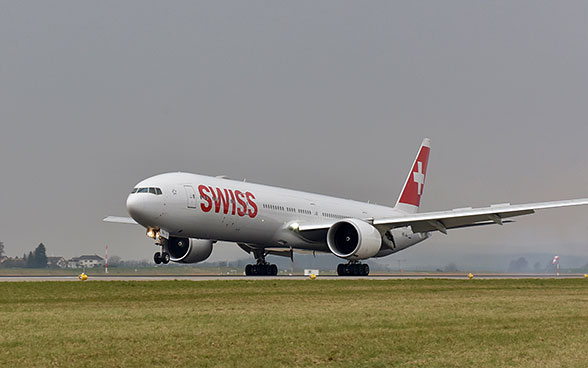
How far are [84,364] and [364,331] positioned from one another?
5.44 meters

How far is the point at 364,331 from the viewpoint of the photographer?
14.2 metres

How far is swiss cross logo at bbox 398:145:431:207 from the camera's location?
181 ft

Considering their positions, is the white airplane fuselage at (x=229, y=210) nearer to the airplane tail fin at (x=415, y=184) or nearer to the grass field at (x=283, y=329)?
the airplane tail fin at (x=415, y=184)

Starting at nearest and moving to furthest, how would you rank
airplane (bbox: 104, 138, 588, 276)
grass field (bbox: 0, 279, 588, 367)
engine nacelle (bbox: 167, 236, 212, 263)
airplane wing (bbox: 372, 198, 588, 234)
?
grass field (bbox: 0, 279, 588, 367) < airplane (bbox: 104, 138, 588, 276) < airplane wing (bbox: 372, 198, 588, 234) < engine nacelle (bbox: 167, 236, 212, 263)

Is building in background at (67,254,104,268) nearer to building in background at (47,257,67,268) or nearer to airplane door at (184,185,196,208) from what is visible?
building in background at (47,257,67,268)

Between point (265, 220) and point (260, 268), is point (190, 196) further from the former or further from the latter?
point (260, 268)

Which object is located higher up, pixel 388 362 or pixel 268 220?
pixel 268 220

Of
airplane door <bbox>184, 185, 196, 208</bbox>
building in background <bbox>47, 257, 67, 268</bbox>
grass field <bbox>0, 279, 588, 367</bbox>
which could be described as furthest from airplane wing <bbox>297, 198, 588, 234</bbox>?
building in background <bbox>47, 257, 67, 268</bbox>

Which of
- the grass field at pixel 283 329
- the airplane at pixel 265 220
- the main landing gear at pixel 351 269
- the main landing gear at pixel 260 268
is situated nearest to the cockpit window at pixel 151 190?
the airplane at pixel 265 220

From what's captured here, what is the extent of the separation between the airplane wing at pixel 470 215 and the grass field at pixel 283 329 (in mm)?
16838

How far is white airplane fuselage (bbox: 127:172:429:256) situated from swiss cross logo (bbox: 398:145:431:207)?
31.3 feet

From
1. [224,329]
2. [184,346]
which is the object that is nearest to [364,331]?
[224,329]

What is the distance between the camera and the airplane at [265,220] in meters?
34.9

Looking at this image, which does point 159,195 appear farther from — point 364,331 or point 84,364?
point 84,364
